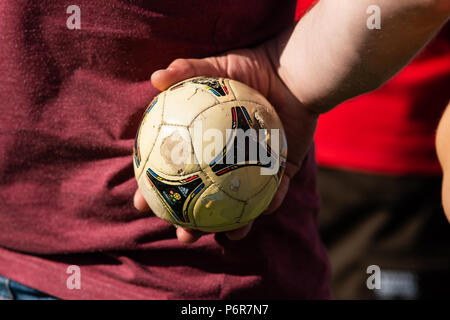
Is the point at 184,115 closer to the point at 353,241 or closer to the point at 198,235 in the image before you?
the point at 198,235

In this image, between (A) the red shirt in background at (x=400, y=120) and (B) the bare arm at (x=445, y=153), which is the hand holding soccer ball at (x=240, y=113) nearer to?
(B) the bare arm at (x=445, y=153)

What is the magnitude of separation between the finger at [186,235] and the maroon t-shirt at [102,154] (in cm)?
6

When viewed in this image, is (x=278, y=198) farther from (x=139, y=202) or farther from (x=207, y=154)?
(x=139, y=202)

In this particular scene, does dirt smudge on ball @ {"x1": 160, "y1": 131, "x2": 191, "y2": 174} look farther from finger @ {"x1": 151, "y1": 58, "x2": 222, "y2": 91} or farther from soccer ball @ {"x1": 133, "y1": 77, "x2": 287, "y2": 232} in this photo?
finger @ {"x1": 151, "y1": 58, "x2": 222, "y2": 91}

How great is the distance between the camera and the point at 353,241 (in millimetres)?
3502

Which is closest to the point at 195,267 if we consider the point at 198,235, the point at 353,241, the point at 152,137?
the point at 198,235

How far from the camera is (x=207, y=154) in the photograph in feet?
5.06

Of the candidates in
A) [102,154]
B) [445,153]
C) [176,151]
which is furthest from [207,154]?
[445,153]

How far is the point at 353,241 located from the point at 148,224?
2.13m

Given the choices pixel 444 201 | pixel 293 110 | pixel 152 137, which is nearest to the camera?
pixel 444 201

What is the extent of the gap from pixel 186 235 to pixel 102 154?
1.29 ft

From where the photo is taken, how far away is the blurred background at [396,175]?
3.14m

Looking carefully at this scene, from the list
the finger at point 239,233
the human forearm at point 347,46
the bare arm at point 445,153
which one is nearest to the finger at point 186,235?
the finger at point 239,233

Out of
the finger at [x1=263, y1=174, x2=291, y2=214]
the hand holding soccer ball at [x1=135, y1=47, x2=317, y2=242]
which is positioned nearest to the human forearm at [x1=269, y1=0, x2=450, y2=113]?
the hand holding soccer ball at [x1=135, y1=47, x2=317, y2=242]
